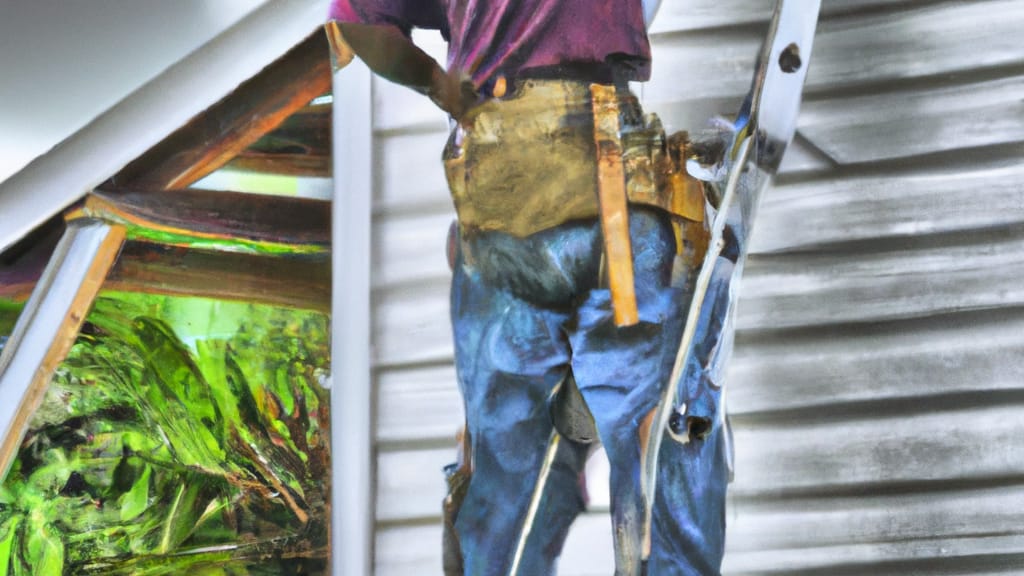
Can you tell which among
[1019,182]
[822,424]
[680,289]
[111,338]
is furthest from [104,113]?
[1019,182]

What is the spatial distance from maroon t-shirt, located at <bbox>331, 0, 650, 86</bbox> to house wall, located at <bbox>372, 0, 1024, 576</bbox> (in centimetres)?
5

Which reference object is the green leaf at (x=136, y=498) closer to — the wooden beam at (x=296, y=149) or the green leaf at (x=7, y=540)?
the green leaf at (x=7, y=540)

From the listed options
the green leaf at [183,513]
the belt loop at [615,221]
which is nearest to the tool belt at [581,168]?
the belt loop at [615,221]

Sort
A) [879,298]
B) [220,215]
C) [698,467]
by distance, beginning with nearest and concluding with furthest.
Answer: [698,467] → [879,298] → [220,215]

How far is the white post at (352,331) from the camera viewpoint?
1.13m

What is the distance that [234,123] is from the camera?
118cm

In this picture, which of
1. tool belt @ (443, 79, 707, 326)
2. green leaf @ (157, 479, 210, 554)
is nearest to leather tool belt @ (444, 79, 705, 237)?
tool belt @ (443, 79, 707, 326)

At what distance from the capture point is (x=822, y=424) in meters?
1.07

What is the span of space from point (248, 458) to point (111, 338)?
173mm

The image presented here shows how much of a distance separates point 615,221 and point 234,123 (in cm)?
44

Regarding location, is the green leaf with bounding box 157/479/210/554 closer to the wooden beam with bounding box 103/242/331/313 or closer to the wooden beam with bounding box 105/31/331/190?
the wooden beam with bounding box 103/242/331/313

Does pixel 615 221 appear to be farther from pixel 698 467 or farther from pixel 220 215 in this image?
pixel 220 215

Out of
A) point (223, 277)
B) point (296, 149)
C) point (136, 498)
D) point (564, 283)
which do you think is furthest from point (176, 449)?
point (564, 283)

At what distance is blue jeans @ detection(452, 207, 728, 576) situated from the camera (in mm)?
926
